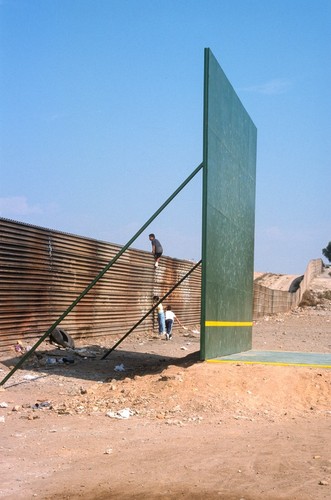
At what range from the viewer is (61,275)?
46.0 feet

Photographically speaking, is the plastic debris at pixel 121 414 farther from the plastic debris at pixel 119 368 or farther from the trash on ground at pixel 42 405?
the plastic debris at pixel 119 368

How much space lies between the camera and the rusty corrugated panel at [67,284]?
469 inches

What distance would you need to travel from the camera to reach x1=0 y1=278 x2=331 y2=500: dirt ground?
16.1 ft

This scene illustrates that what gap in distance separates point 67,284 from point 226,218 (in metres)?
Result: 4.78

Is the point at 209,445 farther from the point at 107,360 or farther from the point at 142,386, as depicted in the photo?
the point at 107,360

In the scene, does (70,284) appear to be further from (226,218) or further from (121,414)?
(121,414)

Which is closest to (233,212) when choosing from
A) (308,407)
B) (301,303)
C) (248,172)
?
(248,172)

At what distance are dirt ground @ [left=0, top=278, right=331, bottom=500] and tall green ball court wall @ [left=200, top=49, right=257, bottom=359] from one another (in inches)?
40.1

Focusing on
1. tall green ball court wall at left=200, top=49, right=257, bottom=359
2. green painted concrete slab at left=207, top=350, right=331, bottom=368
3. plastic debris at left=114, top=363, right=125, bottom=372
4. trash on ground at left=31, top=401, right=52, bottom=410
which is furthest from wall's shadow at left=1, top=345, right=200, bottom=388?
trash on ground at left=31, top=401, right=52, bottom=410

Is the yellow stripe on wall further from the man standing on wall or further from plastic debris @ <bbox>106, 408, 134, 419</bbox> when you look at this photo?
the man standing on wall

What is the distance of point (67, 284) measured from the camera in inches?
565

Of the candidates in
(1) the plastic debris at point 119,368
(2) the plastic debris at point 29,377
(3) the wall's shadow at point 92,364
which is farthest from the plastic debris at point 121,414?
(1) the plastic debris at point 119,368

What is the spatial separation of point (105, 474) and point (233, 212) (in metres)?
7.06

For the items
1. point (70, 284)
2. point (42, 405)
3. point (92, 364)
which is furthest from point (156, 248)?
point (42, 405)
